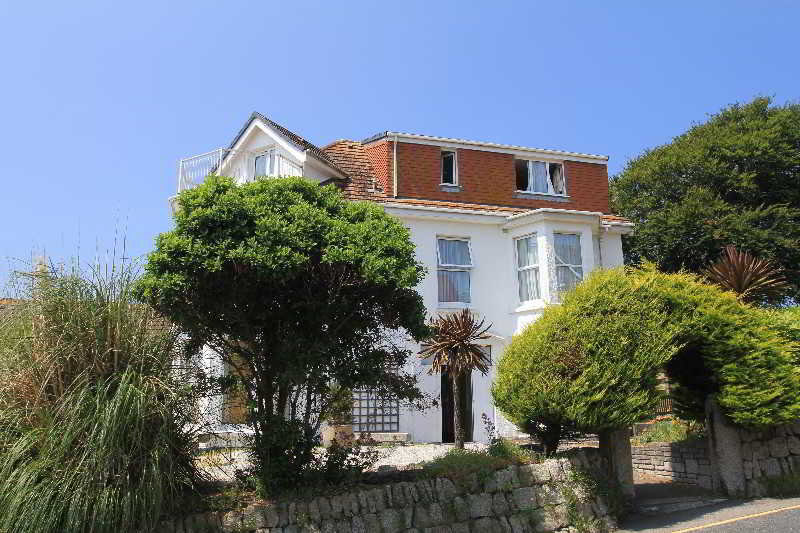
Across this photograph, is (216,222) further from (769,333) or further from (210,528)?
(769,333)

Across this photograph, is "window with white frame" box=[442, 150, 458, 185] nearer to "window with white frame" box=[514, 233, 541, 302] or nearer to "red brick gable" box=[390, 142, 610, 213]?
"red brick gable" box=[390, 142, 610, 213]

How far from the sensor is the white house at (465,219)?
1939 centimetres

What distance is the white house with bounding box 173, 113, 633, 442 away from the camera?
19391mm

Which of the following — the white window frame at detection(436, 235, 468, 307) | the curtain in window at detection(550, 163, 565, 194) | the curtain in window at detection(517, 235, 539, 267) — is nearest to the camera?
the white window frame at detection(436, 235, 468, 307)

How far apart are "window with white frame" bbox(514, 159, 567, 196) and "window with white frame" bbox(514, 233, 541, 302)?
3.08 m

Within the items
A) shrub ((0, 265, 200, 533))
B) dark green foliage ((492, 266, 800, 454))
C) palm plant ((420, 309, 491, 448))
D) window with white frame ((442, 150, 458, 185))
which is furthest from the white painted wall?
shrub ((0, 265, 200, 533))

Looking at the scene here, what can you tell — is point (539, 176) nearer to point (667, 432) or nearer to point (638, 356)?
point (667, 432)

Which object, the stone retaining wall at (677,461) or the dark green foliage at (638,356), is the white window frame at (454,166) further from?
the dark green foliage at (638,356)

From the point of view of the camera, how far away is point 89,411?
7.94 meters

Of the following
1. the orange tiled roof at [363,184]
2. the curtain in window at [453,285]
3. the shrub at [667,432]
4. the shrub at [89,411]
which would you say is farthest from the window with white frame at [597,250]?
the shrub at [89,411]

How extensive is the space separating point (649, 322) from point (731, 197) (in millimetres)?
23668

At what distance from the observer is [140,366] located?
27.9 ft

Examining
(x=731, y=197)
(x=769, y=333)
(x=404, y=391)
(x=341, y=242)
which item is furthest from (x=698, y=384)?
(x=731, y=197)

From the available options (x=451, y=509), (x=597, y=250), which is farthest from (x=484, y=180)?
(x=451, y=509)
